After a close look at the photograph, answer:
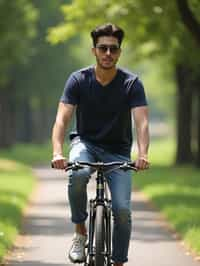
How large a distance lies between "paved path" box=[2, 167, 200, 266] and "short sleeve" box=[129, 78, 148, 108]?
308 centimetres

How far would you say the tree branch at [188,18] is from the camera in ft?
66.9

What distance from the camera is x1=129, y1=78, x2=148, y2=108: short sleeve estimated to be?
8.09 m

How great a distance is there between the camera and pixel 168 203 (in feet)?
62.1

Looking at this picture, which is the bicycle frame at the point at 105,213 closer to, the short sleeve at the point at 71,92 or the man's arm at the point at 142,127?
the man's arm at the point at 142,127

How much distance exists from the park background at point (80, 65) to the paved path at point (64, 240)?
237 millimetres

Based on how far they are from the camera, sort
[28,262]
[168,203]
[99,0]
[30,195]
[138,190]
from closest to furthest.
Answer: [28,262] < [168,203] < [30,195] < [138,190] < [99,0]

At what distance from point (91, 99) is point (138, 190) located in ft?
56.7

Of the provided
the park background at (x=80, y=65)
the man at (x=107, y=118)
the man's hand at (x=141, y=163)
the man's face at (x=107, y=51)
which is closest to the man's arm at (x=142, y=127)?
the man at (x=107, y=118)

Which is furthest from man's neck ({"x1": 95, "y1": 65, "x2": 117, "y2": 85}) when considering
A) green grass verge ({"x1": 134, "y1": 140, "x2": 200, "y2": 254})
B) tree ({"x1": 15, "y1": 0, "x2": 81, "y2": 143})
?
tree ({"x1": 15, "y1": 0, "x2": 81, "y2": 143})

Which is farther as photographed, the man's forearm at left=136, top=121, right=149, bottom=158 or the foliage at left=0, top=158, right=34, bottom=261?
the foliage at left=0, top=158, right=34, bottom=261

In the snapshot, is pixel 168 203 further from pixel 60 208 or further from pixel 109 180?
pixel 109 180

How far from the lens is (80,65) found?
70000 mm

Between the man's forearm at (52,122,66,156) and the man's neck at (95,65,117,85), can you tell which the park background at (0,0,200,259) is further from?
the man's neck at (95,65,117,85)

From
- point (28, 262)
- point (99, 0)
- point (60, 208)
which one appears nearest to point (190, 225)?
point (28, 262)
